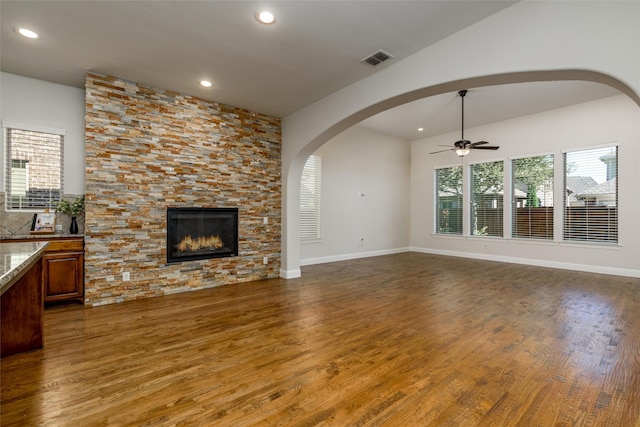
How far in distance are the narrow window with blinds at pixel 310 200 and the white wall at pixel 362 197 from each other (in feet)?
0.54

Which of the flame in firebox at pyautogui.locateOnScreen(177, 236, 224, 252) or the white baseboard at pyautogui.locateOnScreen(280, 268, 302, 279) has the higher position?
the flame in firebox at pyautogui.locateOnScreen(177, 236, 224, 252)

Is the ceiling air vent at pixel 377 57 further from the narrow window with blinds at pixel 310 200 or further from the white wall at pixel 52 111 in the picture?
the white wall at pixel 52 111

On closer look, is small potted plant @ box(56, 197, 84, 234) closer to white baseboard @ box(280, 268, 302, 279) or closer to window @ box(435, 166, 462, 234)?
white baseboard @ box(280, 268, 302, 279)

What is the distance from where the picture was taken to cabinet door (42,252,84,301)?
3.87m

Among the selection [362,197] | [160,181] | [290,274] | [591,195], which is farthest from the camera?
[362,197]

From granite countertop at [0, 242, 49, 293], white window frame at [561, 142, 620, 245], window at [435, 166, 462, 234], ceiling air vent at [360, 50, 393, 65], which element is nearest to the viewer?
granite countertop at [0, 242, 49, 293]

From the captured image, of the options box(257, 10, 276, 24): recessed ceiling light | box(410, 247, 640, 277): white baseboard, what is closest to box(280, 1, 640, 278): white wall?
box(257, 10, 276, 24): recessed ceiling light

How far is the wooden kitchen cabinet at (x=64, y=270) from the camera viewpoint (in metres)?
3.87

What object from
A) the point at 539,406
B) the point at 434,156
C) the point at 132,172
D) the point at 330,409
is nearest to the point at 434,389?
the point at 539,406

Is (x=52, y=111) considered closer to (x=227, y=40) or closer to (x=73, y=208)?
(x=73, y=208)

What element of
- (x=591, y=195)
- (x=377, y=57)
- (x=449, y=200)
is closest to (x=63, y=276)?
(x=377, y=57)

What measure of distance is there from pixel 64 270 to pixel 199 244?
1.76 metres

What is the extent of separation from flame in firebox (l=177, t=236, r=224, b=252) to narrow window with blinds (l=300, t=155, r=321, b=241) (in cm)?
225

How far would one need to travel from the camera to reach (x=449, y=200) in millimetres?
8961
